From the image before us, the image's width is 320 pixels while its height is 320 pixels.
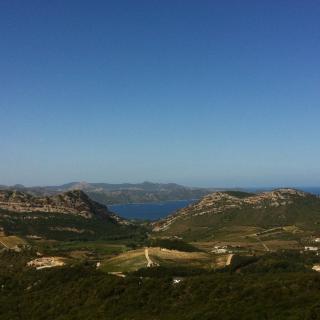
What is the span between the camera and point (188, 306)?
101438 mm

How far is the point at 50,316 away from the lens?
11400cm

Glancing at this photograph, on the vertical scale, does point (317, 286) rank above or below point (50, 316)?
above

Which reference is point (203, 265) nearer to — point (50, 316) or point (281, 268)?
point (281, 268)

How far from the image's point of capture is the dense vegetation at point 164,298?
90.4m

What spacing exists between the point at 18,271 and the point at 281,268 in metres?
86.1

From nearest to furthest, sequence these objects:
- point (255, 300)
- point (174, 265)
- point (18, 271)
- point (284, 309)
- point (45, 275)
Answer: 1. point (284, 309)
2. point (255, 300)
3. point (45, 275)
4. point (18, 271)
5. point (174, 265)

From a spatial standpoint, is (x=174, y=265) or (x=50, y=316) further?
(x=174, y=265)

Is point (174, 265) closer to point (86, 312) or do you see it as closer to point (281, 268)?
point (281, 268)

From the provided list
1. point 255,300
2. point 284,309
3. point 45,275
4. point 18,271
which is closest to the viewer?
point 284,309

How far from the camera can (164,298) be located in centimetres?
10950

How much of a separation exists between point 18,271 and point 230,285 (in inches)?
3587

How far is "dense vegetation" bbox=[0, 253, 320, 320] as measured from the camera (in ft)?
297

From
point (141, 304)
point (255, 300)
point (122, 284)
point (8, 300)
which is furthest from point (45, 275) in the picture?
point (255, 300)

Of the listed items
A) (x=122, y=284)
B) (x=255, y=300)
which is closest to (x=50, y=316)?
(x=122, y=284)
